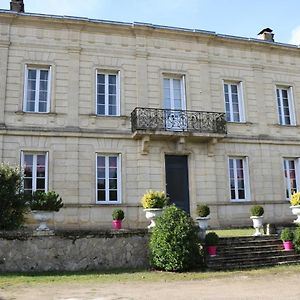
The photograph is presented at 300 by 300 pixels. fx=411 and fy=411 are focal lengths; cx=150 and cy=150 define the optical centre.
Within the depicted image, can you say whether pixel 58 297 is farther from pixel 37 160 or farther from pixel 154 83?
pixel 154 83

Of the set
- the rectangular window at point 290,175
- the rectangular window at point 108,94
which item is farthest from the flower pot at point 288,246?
the rectangular window at point 108,94

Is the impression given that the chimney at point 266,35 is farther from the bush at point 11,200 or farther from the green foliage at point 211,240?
the bush at point 11,200

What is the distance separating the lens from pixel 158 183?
1667 cm

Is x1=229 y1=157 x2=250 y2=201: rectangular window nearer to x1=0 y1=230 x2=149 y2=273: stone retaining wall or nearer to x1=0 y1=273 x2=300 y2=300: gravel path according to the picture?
x1=0 y1=230 x2=149 y2=273: stone retaining wall

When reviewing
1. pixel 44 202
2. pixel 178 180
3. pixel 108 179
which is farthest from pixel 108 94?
pixel 44 202

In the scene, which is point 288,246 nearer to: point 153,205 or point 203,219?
point 203,219

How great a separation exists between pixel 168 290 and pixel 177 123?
942 cm

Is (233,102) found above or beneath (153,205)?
above

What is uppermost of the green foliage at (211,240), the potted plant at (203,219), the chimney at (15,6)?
the chimney at (15,6)

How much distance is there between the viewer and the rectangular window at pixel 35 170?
1560 centimetres

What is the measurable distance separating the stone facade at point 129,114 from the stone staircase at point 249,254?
13.7 feet

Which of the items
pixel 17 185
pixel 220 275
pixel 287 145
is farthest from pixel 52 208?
pixel 287 145

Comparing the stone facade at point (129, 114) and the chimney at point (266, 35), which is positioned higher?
the chimney at point (266, 35)

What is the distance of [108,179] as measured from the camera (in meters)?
16.4
